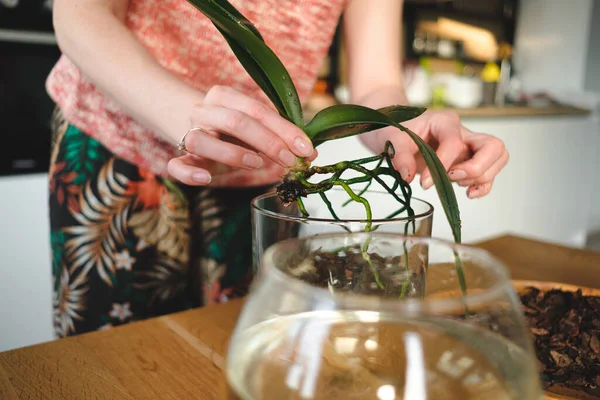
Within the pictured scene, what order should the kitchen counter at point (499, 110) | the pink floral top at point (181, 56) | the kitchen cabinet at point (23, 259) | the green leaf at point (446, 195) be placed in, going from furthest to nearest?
the kitchen counter at point (499, 110)
the kitchen cabinet at point (23, 259)
the pink floral top at point (181, 56)
the green leaf at point (446, 195)

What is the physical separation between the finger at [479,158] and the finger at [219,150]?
0.61ft

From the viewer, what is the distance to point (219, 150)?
1.25ft

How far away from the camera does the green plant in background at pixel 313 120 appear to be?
328 millimetres

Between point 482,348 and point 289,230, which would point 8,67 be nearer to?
point 289,230

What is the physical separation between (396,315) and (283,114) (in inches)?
9.1

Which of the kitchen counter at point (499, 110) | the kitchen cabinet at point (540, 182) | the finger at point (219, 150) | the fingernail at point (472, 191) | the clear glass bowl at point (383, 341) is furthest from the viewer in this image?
the kitchen cabinet at point (540, 182)

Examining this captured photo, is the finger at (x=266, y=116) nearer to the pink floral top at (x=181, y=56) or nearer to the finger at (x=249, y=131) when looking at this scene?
the finger at (x=249, y=131)

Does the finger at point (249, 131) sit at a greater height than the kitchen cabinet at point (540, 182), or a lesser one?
greater

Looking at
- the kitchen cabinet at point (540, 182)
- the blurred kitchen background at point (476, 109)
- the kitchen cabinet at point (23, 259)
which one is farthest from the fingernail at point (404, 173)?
the kitchen cabinet at point (540, 182)

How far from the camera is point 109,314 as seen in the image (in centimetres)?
71

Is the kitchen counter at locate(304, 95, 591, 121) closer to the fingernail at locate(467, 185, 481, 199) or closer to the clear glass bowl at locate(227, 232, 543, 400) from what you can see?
the fingernail at locate(467, 185, 481, 199)

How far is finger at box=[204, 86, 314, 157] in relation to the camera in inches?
13.8

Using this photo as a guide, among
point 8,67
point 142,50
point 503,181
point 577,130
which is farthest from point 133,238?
point 577,130

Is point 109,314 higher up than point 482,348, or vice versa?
point 482,348
